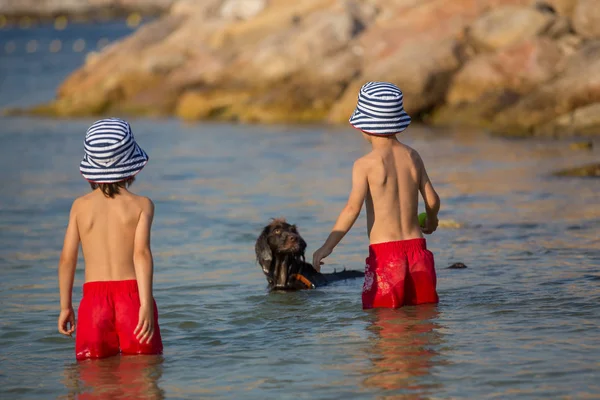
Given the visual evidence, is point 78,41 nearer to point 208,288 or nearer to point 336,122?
point 336,122

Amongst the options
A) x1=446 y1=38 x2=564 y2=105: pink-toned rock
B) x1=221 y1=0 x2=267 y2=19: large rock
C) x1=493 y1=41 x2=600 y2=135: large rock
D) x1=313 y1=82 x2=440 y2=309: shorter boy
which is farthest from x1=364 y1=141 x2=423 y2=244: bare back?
x1=221 y1=0 x2=267 y2=19: large rock

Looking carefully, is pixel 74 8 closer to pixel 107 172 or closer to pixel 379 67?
pixel 379 67

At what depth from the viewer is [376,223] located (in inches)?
291

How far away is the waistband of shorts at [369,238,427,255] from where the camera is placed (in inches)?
289

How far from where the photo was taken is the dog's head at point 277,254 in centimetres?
946

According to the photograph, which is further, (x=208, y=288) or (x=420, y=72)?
(x=420, y=72)

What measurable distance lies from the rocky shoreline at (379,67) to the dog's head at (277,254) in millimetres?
12735

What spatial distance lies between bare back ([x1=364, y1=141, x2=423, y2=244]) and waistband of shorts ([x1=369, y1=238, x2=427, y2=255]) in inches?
1.2

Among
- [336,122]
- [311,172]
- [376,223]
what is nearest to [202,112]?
[336,122]

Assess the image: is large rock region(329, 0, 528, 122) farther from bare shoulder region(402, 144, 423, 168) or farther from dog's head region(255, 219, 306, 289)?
bare shoulder region(402, 144, 423, 168)

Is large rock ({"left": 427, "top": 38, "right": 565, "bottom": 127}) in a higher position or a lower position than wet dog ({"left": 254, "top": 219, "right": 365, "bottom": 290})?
higher

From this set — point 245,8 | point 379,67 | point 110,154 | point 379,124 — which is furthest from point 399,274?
point 245,8

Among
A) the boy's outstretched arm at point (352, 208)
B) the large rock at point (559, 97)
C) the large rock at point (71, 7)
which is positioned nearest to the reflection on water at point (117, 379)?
the boy's outstretched arm at point (352, 208)

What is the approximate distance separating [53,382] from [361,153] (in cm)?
1485
